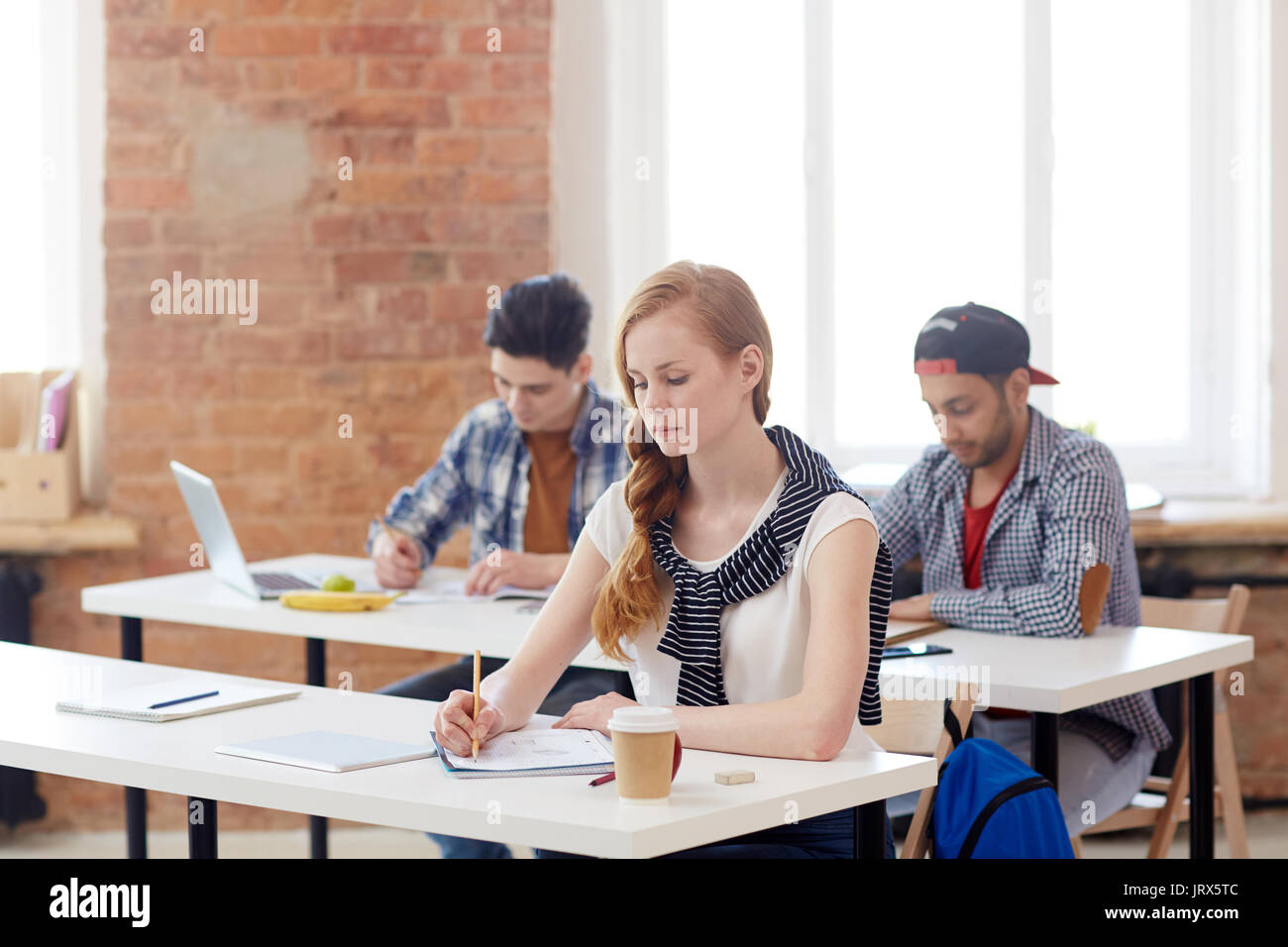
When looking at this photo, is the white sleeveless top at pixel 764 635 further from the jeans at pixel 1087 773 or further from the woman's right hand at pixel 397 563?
the woman's right hand at pixel 397 563

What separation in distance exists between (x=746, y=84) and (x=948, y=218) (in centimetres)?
67

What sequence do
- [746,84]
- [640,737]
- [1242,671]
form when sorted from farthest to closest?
[746,84] < [1242,671] < [640,737]

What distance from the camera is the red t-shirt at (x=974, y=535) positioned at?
291 cm

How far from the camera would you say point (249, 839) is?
3.84 metres

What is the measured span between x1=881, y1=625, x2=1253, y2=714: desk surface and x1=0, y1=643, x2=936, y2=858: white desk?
532 mm

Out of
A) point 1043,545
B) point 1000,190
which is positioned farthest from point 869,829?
point 1000,190

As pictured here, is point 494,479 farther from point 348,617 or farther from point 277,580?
point 348,617

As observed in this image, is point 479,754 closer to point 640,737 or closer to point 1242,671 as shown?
point 640,737

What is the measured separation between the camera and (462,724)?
5.75ft

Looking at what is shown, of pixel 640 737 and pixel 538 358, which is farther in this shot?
pixel 538 358

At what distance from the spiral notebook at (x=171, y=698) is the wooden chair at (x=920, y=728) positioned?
2.84 ft

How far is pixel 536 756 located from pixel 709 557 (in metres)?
0.42

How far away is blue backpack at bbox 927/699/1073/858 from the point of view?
6.04 ft
